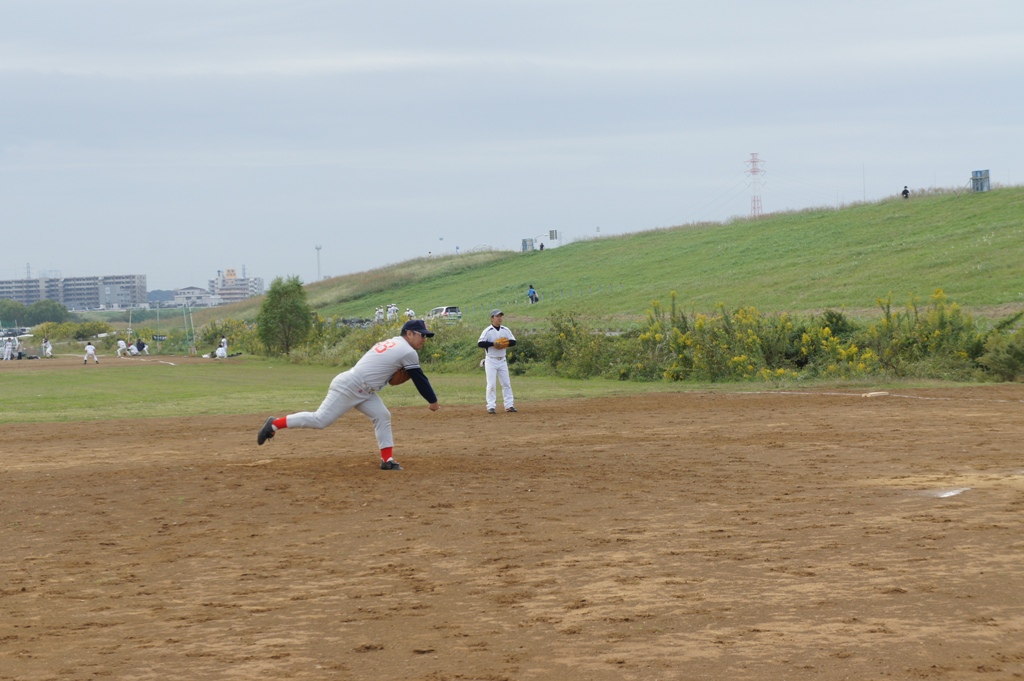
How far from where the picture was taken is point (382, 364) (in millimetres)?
14008

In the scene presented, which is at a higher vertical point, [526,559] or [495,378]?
[495,378]

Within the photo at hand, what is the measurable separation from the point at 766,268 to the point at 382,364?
2039 inches

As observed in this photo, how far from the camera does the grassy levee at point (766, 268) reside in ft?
161

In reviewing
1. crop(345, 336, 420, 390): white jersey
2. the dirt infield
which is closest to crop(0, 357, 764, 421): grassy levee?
the dirt infield

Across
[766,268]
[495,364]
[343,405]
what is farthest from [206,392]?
[766,268]

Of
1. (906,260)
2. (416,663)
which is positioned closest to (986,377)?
(416,663)

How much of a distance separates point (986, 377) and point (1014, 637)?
22075 mm

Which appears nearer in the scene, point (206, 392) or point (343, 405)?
point (343, 405)

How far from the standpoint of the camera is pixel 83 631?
7.47m

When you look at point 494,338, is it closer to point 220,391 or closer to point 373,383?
point 373,383

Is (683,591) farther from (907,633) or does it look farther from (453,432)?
(453,432)

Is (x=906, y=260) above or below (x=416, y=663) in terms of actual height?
above

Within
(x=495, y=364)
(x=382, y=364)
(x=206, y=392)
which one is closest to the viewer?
(x=382, y=364)

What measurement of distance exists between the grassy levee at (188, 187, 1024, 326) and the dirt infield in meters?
23.9
